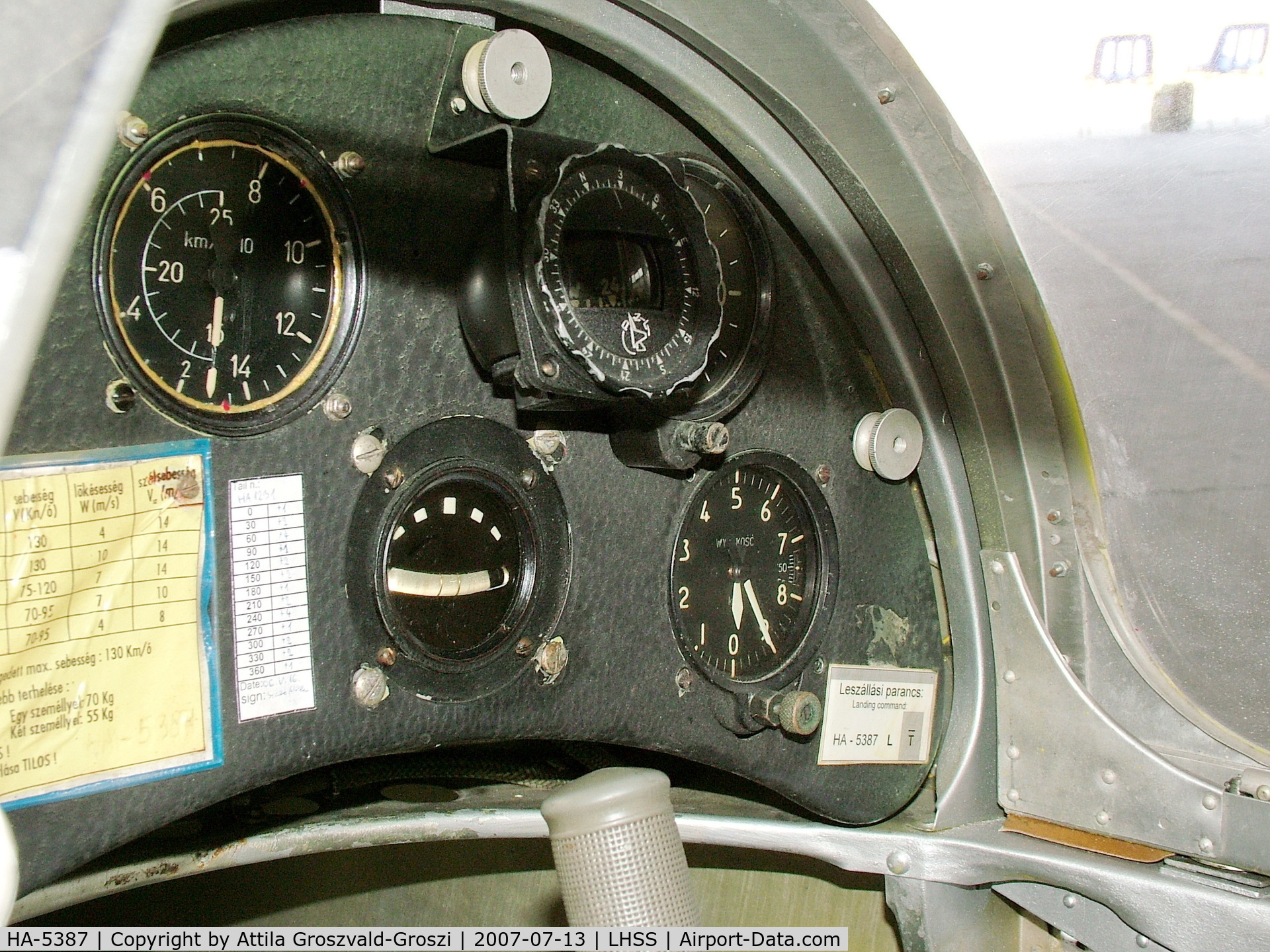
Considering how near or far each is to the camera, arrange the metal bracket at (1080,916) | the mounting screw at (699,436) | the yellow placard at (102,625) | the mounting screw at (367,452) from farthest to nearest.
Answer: the metal bracket at (1080,916) < the mounting screw at (699,436) < the mounting screw at (367,452) < the yellow placard at (102,625)

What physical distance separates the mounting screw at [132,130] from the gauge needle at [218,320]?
6.5 inches

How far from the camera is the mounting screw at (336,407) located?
121 cm

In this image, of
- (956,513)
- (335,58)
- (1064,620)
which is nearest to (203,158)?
(335,58)

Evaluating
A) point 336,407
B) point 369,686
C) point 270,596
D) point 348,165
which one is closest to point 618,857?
point 369,686

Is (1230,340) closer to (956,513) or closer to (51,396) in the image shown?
(956,513)

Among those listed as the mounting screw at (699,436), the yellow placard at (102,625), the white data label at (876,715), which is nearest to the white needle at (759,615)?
the white data label at (876,715)

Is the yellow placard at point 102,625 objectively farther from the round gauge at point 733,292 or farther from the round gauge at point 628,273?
the round gauge at point 733,292

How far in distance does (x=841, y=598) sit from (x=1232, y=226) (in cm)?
77

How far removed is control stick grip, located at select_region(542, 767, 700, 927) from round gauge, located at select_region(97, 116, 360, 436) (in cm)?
52

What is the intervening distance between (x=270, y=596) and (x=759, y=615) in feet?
2.46

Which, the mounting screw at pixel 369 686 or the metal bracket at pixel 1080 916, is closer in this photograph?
the mounting screw at pixel 369 686

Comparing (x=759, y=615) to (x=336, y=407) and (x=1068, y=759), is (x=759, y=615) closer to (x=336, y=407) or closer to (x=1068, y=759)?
(x=1068, y=759)

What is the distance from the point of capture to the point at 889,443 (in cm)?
174

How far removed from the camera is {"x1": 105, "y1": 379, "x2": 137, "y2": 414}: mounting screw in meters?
1.05
